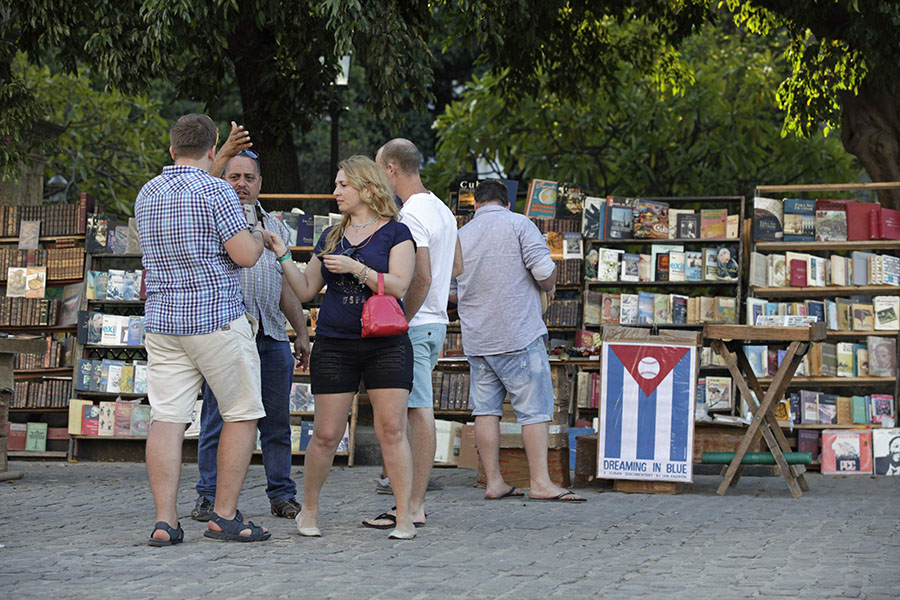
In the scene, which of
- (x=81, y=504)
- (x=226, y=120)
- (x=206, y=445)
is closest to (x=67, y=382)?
(x=81, y=504)

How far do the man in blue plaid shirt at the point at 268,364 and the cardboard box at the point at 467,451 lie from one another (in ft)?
12.5

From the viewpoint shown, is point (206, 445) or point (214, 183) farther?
point (206, 445)

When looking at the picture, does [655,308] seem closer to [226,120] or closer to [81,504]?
[81,504]

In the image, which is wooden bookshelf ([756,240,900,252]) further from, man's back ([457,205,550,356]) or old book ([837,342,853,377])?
man's back ([457,205,550,356])

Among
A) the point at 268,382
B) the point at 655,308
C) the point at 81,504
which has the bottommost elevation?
the point at 81,504

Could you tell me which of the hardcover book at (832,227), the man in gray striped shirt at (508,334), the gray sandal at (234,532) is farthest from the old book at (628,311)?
the gray sandal at (234,532)

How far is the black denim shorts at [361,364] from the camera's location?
5.66m

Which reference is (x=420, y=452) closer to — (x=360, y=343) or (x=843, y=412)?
(x=360, y=343)

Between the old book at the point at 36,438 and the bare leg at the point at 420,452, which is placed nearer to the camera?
the bare leg at the point at 420,452

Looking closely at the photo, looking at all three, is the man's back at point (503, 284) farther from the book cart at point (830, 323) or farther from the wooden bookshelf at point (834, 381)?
the wooden bookshelf at point (834, 381)

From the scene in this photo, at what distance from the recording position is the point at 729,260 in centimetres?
1099

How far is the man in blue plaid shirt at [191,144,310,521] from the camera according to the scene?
6418 millimetres

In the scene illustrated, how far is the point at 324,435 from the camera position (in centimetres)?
567

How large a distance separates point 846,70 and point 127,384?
291 inches
